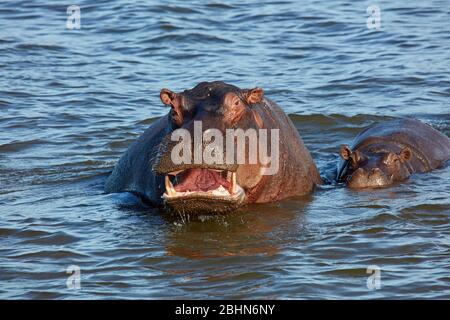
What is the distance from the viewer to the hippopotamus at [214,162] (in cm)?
887

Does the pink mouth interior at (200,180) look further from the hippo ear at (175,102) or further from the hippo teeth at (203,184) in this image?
the hippo ear at (175,102)

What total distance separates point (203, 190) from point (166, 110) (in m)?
5.85

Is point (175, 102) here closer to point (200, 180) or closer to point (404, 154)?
point (200, 180)

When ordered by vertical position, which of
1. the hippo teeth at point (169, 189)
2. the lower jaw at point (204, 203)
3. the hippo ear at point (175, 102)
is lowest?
the lower jaw at point (204, 203)

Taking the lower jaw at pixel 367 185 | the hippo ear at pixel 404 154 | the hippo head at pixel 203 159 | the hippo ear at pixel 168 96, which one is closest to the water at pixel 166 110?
the lower jaw at pixel 367 185

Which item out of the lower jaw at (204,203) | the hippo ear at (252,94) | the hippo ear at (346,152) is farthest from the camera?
the hippo ear at (346,152)

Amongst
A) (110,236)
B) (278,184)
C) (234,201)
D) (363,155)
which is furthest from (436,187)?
(110,236)

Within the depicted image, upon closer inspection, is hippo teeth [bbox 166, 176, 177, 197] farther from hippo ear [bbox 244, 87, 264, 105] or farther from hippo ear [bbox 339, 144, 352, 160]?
hippo ear [bbox 339, 144, 352, 160]

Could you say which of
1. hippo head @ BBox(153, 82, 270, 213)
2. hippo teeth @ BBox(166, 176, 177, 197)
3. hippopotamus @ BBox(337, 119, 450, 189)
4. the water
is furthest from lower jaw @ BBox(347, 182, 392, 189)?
hippo teeth @ BBox(166, 176, 177, 197)

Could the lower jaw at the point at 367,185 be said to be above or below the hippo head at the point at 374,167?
below

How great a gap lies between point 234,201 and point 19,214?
7.47 feet

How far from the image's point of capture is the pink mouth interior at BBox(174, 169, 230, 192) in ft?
29.6

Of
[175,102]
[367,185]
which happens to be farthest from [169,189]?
[367,185]
